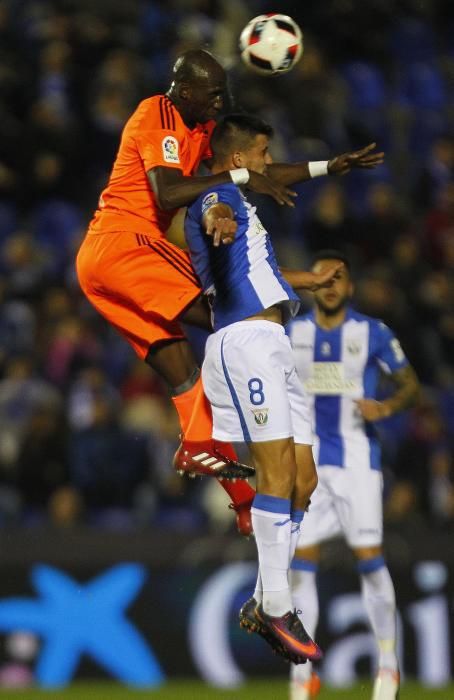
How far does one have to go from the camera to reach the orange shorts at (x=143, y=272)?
23.2 ft

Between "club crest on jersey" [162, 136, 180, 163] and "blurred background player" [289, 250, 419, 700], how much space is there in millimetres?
1918

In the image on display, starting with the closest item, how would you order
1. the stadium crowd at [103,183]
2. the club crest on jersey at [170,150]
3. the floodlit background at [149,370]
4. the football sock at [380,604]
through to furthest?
the club crest on jersey at [170,150] → the football sock at [380,604] → the floodlit background at [149,370] → the stadium crowd at [103,183]

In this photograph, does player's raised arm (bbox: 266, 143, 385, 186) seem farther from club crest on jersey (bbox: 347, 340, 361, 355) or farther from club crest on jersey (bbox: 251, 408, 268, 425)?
club crest on jersey (bbox: 347, 340, 361, 355)

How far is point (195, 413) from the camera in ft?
23.8

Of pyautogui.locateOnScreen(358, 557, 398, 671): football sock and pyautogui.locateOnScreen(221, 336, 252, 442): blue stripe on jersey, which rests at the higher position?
pyautogui.locateOnScreen(221, 336, 252, 442): blue stripe on jersey

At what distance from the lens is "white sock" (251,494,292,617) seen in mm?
6703

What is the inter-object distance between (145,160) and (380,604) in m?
2.91

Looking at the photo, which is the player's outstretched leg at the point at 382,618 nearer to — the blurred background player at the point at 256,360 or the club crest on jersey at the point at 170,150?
the blurred background player at the point at 256,360

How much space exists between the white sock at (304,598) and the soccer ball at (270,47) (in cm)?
275

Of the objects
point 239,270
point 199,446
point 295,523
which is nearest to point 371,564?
point 295,523

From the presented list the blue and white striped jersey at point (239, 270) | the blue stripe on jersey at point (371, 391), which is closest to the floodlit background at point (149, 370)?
the blue and white striped jersey at point (239, 270)

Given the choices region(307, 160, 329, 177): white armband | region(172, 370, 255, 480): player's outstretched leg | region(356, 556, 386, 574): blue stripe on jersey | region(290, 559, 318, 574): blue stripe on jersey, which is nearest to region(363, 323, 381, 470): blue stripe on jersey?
region(356, 556, 386, 574): blue stripe on jersey

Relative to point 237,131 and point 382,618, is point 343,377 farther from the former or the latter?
point 237,131

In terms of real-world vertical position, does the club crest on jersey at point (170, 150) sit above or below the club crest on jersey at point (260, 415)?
above
